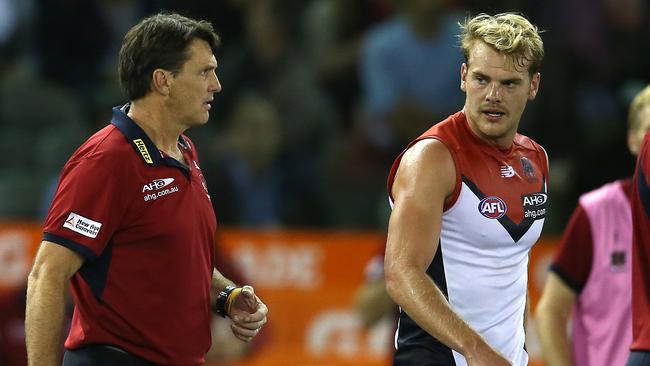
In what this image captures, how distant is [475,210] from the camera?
4.68 meters

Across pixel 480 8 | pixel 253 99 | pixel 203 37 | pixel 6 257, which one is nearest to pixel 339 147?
pixel 253 99

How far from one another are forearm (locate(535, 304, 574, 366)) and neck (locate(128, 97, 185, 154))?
7.29ft

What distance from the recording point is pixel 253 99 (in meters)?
10.5

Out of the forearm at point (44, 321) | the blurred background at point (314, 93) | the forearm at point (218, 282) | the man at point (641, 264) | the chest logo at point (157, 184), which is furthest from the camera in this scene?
the blurred background at point (314, 93)

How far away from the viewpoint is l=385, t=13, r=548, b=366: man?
4.53 metres

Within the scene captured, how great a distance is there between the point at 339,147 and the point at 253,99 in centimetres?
81

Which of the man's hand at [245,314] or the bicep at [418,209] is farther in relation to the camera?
the man's hand at [245,314]

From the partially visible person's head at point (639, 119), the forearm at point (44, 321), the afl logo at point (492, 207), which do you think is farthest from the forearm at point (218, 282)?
the partially visible person's head at point (639, 119)

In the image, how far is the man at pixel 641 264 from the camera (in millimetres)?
4996

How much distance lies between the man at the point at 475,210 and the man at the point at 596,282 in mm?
1169

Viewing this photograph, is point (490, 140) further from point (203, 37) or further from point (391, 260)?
point (203, 37)

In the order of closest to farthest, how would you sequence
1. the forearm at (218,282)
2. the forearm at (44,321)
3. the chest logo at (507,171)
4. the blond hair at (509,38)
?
the forearm at (44,321) → the blond hair at (509,38) → the chest logo at (507,171) → the forearm at (218,282)

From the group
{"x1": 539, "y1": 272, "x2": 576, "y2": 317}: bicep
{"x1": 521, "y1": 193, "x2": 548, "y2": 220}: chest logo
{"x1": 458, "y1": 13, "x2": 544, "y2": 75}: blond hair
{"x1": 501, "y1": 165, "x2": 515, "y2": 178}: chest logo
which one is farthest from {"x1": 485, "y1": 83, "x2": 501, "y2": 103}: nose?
{"x1": 539, "y1": 272, "x2": 576, "y2": 317}: bicep

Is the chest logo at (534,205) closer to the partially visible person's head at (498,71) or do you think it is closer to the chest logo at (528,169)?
the chest logo at (528,169)
